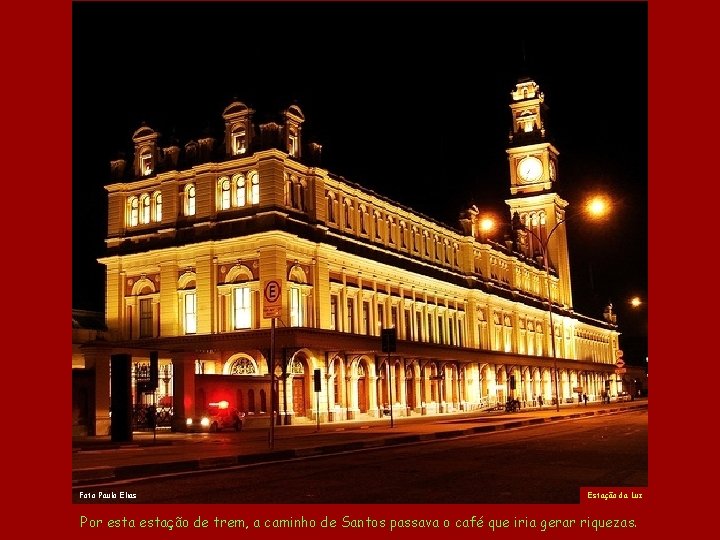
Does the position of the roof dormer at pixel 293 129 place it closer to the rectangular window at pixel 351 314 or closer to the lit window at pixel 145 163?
the lit window at pixel 145 163

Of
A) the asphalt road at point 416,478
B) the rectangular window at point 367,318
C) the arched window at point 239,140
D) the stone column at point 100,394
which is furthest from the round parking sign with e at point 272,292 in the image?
the rectangular window at point 367,318

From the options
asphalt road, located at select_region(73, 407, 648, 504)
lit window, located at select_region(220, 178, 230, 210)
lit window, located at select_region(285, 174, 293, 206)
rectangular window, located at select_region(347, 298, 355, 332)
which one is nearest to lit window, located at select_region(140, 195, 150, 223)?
lit window, located at select_region(220, 178, 230, 210)

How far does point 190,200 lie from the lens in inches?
2008

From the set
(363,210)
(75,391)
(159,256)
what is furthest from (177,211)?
(75,391)

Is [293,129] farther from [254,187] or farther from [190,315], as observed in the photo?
[190,315]

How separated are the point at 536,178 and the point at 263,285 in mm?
73117

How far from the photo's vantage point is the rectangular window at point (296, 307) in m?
47.3

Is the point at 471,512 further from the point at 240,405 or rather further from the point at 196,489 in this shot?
the point at 240,405

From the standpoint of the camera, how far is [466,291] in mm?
73000

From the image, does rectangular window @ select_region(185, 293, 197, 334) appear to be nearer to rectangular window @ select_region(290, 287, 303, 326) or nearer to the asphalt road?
rectangular window @ select_region(290, 287, 303, 326)

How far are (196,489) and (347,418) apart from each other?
119 feet

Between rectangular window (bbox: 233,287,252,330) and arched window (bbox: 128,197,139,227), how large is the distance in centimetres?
1047

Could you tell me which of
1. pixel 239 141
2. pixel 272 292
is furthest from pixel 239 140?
pixel 272 292

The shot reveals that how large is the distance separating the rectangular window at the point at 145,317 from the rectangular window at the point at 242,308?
7263mm
